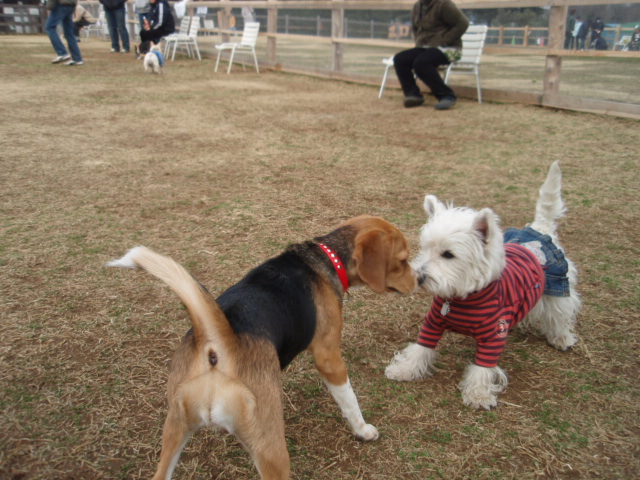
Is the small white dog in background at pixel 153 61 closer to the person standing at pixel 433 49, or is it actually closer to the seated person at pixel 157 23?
the seated person at pixel 157 23

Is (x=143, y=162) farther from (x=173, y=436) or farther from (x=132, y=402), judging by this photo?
(x=173, y=436)

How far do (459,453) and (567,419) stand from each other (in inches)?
24.7

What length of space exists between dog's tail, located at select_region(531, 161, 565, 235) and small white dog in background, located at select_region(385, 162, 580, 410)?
0.08 metres

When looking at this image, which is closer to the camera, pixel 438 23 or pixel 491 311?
pixel 491 311

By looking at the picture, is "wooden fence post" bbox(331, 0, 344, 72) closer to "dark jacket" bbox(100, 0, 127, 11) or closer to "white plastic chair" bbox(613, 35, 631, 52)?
"white plastic chair" bbox(613, 35, 631, 52)

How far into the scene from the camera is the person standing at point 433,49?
8922 mm

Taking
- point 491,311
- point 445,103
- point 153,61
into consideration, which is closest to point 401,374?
point 491,311

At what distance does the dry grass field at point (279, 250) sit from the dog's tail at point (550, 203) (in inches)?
26.3

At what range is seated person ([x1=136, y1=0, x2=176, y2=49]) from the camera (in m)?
14.8

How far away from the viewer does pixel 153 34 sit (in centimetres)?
1491

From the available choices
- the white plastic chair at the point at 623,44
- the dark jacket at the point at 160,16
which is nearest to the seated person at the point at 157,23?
the dark jacket at the point at 160,16

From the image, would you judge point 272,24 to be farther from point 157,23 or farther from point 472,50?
point 472,50

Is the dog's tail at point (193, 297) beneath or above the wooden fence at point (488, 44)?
beneath

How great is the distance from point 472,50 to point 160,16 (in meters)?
10.1
